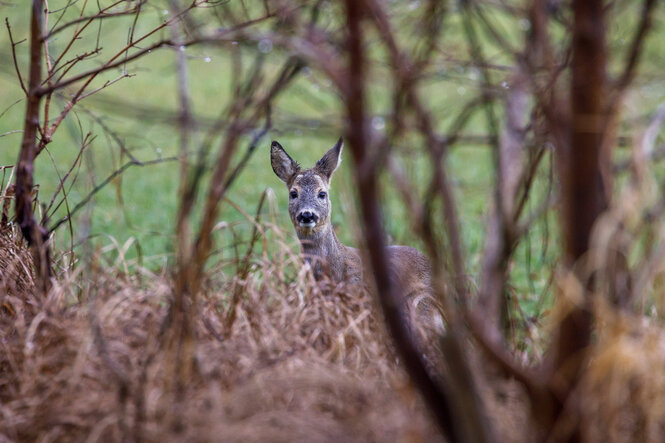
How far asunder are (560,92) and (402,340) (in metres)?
0.88

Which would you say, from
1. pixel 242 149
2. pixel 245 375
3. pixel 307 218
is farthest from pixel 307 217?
pixel 242 149

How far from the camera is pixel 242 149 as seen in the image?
13109mm

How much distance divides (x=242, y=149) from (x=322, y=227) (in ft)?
23.9

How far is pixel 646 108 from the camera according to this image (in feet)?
12.4

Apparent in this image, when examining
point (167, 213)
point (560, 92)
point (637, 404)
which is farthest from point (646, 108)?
point (167, 213)

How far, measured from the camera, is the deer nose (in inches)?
235

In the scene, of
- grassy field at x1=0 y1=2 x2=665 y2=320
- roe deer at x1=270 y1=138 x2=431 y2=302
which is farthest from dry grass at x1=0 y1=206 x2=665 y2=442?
roe deer at x1=270 y1=138 x2=431 y2=302

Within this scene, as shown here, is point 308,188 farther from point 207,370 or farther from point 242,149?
point 242,149

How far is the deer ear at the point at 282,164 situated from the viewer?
630 centimetres

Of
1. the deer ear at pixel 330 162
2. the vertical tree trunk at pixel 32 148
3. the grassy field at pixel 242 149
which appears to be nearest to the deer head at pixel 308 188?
the deer ear at pixel 330 162

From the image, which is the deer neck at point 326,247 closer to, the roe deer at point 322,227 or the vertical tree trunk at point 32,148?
the roe deer at point 322,227

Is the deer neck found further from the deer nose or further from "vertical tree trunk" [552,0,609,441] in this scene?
"vertical tree trunk" [552,0,609,441]

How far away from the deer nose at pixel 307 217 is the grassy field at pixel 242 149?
0.25 metres

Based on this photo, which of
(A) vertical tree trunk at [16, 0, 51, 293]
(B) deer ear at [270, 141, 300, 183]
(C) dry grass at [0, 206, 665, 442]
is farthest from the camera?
(B) deer ear at [270, 141, 300, 183]
